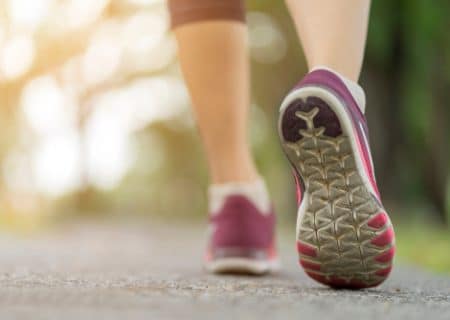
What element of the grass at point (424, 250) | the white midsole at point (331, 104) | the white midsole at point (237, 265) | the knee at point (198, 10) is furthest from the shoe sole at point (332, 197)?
the grass at point (424, 250)

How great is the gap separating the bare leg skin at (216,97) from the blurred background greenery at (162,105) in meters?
1.21

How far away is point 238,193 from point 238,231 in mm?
99

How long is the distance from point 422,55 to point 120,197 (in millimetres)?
13766

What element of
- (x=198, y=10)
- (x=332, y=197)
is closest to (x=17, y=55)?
(x=198, y=10)

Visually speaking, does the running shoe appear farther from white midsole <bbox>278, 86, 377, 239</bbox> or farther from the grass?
the grass

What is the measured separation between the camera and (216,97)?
215 centimetres

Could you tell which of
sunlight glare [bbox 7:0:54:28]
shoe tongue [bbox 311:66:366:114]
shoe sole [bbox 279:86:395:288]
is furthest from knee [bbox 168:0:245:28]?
sunlight glare [bbox 7:0:54:28]

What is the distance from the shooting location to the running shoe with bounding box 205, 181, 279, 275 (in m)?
2.14

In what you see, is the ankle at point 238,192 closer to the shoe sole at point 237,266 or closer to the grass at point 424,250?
the shoe sole at point 237,266

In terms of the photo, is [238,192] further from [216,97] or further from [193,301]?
[193,301]

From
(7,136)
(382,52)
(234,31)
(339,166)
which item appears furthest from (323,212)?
(7,136)

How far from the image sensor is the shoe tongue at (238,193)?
7.07 ft

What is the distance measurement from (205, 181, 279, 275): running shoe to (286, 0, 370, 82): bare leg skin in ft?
2.19

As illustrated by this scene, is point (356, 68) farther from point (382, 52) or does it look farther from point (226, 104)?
point (382, 52)
